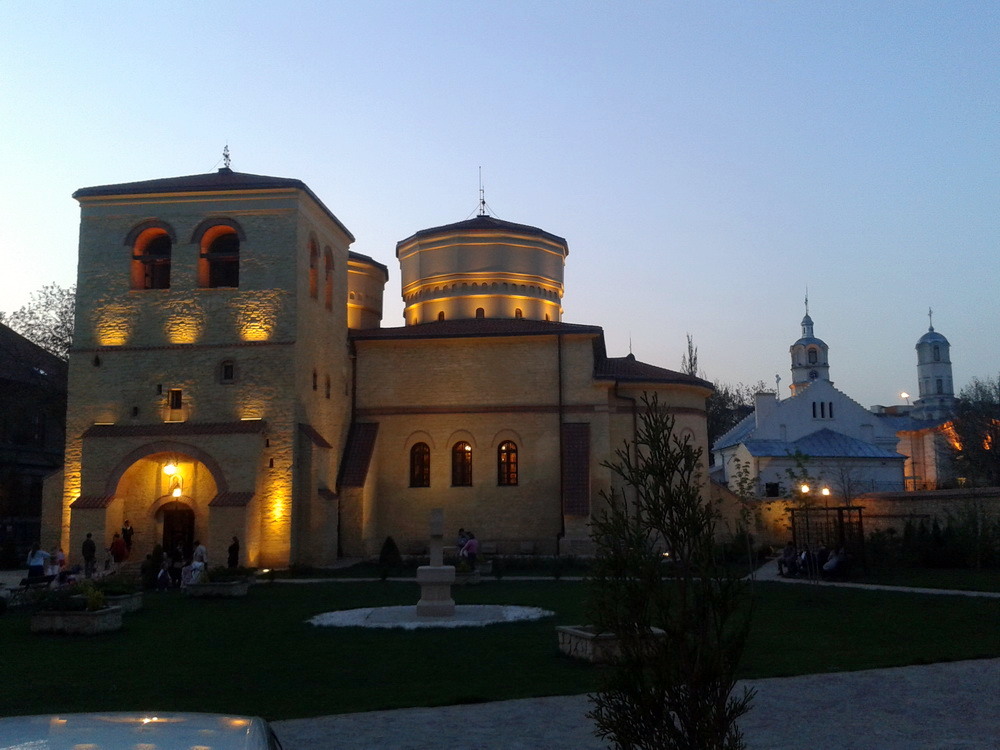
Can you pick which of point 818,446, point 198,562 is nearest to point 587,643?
point 198,562

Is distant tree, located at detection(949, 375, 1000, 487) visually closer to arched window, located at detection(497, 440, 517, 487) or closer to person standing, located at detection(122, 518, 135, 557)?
arched window, located at detection(497, 440, 517, 487)

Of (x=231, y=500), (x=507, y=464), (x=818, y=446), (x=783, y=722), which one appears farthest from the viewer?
(x=818, y=446)

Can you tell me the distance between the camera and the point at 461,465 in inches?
1282

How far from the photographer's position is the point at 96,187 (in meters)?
30.1

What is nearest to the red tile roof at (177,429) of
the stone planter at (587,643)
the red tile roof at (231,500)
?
the red tile roof at (231,500)

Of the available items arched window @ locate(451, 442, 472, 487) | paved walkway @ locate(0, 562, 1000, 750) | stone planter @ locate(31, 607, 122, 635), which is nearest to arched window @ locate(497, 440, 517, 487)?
arched window @ locate(451, 442, 472, 487)

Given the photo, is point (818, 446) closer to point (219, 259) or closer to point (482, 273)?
point (482, 273)

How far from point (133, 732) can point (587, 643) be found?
911 cm

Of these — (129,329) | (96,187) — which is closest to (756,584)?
(129,329)

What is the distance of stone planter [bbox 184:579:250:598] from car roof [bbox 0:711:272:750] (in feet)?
60.7

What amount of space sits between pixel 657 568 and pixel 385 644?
8.91m

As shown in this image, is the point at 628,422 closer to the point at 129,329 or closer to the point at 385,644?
the point at 129,329

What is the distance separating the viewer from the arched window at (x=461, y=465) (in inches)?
1274

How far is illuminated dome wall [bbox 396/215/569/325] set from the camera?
3872 cm
